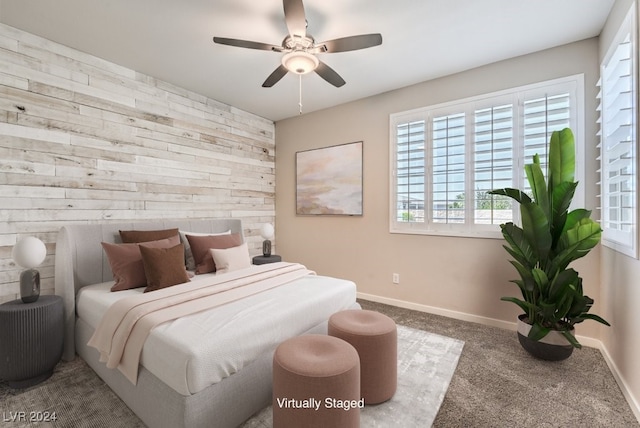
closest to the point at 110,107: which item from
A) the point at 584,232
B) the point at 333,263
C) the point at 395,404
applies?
the point at 333,263

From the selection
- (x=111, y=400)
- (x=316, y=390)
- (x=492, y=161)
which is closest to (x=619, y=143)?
(x=492, y=161)

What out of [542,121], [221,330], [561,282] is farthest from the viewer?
[542,121]

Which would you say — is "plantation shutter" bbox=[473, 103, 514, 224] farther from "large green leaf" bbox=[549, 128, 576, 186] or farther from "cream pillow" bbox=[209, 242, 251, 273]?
"cream pillow" bbox=[209, 242, 251, 273]

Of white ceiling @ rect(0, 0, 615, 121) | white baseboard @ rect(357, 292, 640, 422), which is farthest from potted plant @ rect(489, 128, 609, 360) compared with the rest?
white ceiling @ rect(0, 0, 615, 121)

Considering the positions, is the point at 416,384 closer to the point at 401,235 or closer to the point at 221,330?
the point at 221,330

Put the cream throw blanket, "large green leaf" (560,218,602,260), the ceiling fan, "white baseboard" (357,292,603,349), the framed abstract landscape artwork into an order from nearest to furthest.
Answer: the cream throw blanket
the ceiling fan
"large green leaf" (560,218,602,260)
"white baseboard" (357,292,603,349)
the framed abstract landscape artwork

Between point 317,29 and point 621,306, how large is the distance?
10.3ft

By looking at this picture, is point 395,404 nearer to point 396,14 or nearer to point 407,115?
point 396,14

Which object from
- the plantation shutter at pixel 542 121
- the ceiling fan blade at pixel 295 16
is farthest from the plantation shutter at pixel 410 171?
the ceiling fan blade at pixel 295 16

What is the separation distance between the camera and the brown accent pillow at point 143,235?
279 centimetres

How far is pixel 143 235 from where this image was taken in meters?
2.85

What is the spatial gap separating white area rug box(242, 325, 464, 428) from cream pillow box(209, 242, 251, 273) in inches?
58.2

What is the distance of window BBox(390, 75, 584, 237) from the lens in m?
2.74

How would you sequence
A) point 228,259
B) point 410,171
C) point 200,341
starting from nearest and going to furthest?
1. point 200,341
2. point 228,259
3. point 410,171
